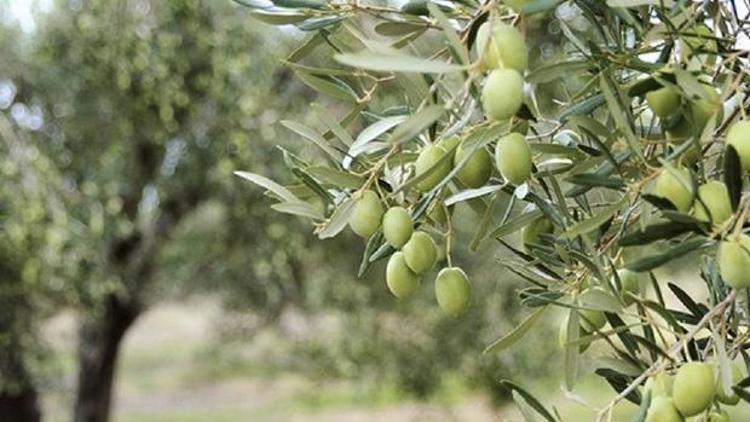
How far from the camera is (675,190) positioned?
515mm

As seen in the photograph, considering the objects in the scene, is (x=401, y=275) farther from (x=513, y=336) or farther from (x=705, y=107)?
(x=705, y=107)

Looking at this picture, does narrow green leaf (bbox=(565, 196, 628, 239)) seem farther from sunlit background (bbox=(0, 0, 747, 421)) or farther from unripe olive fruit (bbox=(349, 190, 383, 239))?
sunlit background (bbox=(0, 0, 747, 421))

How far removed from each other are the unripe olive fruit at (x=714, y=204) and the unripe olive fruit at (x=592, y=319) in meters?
0.14

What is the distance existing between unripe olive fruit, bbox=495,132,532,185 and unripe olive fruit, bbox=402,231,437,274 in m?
0.09

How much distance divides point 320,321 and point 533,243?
163 inches

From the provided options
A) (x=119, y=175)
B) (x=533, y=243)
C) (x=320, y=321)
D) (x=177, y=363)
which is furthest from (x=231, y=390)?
(x=533, y=243)

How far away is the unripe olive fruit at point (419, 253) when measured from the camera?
23.4 inches

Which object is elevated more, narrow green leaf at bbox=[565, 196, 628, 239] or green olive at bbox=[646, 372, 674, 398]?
narrow green leaf at bbox=[565, 196, 628, 239]

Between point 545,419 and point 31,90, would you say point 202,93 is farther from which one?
point 545,419

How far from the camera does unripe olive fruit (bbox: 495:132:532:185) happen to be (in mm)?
521

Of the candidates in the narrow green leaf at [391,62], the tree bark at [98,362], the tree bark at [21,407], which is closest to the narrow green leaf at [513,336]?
the narrow green leaf at [391,62]

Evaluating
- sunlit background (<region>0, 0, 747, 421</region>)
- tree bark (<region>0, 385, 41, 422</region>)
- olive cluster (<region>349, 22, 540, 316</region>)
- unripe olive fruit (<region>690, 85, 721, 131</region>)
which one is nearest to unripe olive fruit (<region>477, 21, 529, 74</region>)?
olive cluster (<region>349, 22, 540, 316</region>)

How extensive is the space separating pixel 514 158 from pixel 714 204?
0.10 metres

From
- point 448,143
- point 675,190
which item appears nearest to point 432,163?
point 448,143
